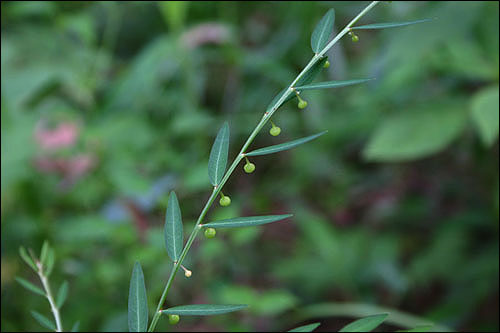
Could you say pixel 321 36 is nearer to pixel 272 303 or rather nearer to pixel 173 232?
→ pixel 173 232

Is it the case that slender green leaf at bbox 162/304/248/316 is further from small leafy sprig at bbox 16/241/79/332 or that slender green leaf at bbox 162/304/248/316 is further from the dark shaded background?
the dark shaded background

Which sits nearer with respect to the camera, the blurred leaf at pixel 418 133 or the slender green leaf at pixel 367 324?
the slender green leaf at pixel 367 324

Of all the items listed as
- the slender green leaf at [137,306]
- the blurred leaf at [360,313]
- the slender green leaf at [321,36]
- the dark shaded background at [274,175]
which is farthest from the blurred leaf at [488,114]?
the slender green leaf at [137,306]

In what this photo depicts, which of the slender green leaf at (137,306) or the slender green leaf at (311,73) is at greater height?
the slender green leaf at (311,73)

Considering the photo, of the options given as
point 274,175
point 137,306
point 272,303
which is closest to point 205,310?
point 137,306

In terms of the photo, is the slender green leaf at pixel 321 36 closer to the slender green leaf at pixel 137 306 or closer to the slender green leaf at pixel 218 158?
the slender green leaf at pixel 218 158

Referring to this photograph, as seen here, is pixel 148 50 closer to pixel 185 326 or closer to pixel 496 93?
pixel 185 326

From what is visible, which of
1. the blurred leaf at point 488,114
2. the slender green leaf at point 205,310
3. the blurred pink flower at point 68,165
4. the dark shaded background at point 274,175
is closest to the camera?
the slender green leaf at point 205,310
